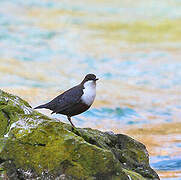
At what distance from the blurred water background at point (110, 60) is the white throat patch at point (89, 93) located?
243 cm

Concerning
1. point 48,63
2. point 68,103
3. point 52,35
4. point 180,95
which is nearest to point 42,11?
point 52,35

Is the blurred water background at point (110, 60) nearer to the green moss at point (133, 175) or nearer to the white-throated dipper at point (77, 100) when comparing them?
the white-throated dipper at point (77, 100)

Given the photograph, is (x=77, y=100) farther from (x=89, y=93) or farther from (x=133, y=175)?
(x=133, y=175)

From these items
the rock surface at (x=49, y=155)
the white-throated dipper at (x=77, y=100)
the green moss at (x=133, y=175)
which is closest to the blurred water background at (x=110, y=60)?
the white-throated dipper at (x=77, y=100)

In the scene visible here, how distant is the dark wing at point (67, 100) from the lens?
6.27 m

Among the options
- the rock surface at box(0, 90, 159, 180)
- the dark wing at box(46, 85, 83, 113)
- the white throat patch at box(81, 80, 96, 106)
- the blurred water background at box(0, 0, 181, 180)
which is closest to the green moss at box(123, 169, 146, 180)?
the rock surface at box(0, 90, 159, 180)

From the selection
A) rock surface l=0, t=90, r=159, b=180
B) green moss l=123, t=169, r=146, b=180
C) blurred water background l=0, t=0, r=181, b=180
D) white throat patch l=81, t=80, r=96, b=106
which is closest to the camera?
rock surface l=0, t=90, r=159, b=180

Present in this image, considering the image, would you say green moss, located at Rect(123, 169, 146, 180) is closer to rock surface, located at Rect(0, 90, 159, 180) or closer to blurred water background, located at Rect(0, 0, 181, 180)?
rock surface, located at Rect(0, 90, 159, 180)

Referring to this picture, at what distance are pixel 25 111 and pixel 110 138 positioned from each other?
108 cm

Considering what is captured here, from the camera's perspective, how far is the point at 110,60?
63.9 feet

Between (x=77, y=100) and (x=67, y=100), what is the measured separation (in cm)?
12

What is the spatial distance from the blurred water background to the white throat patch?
2426 mm

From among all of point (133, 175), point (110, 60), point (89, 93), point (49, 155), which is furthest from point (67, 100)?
point (110, 60)

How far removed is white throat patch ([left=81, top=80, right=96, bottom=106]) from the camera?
619 cm
